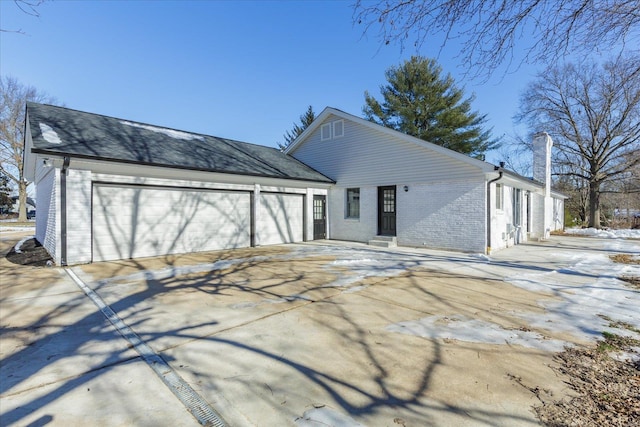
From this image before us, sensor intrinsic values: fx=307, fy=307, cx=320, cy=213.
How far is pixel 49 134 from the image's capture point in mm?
8125

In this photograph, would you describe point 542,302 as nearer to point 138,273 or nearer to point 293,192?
point 138,273

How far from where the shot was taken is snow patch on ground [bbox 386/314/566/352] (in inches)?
136

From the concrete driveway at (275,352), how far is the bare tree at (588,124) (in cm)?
2164

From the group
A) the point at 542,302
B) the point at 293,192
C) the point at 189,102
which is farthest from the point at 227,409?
the point at 189,102

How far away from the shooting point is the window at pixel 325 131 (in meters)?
14.7

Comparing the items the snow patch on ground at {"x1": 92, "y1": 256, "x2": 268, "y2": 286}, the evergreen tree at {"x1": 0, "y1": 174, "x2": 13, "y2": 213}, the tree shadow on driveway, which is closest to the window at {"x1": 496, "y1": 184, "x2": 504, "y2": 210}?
the tree shadow on driveway

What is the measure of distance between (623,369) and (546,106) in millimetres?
27204

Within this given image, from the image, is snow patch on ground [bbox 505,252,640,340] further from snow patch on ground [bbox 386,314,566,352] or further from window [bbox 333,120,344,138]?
window [bbox 333,120,344,138]

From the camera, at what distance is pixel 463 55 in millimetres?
3857

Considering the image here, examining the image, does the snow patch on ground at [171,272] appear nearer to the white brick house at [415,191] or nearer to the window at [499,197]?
the white brick house at [415,191]

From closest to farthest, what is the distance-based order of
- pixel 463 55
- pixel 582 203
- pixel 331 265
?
pixel 463 55 < pixel 331 265 < pixel 582 203

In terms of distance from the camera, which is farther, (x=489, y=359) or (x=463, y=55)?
(x=463, y=55)

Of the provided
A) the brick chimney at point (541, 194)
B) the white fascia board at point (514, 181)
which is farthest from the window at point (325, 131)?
the brick chimney at point (541, 194)

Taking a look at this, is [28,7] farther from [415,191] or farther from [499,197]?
[499,197]
